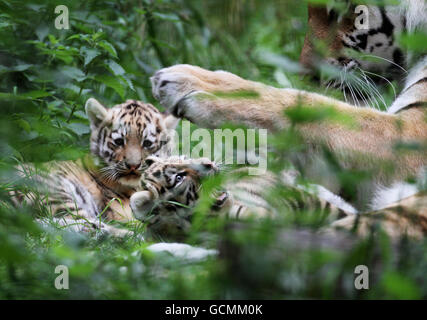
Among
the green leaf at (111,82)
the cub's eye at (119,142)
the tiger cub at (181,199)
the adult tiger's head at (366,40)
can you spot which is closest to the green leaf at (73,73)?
the green leaf at (111,82)

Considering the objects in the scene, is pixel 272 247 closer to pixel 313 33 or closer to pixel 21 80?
pixel 313 33

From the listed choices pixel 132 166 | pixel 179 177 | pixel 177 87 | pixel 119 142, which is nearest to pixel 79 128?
pixel 119 142

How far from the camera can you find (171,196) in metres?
2.54

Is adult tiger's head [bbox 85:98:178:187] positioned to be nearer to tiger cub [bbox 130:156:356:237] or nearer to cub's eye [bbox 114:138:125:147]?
cub's eye [bbox 114:138:125:147]

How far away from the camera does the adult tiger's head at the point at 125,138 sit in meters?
3.39

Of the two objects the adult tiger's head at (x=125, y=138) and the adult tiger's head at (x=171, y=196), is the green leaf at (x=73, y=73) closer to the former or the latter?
the adult tiger's head at (x=125, y=138)

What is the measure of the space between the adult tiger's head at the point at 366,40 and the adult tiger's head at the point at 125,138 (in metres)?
1.02

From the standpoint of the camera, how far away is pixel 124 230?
9.13ft

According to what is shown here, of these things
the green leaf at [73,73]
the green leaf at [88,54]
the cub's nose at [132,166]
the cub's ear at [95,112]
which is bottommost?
the cub's nose at [132,166]

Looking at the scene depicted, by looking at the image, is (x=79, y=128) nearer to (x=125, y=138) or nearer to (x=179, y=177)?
(x=125, y=138)

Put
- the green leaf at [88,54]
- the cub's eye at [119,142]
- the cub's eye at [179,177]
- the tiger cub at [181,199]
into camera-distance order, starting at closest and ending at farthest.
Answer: the tiger cub at [181,199], the cub's eye at [179,177], the green leaf at [88,54], the cub's eye at [119,142]

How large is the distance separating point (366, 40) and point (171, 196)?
4.06 ft
